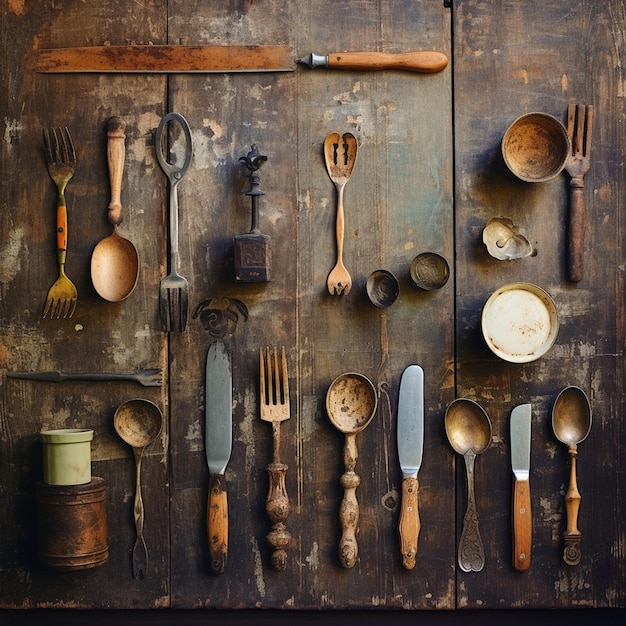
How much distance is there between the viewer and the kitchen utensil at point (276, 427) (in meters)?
2.32

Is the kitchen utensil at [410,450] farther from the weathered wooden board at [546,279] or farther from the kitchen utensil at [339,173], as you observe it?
the kitchen utensil at [339,173]

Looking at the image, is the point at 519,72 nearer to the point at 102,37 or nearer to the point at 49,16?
the point at 102,37

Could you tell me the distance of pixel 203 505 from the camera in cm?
238

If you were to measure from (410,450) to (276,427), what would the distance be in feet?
1.33

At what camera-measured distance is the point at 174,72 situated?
2.39m

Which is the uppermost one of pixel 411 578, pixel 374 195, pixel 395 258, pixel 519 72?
pixel 519 72

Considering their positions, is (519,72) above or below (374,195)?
above

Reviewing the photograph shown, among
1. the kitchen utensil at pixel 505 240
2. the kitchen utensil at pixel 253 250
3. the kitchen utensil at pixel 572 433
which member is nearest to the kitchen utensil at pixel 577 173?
the kitchen utensil at pixel 505 240

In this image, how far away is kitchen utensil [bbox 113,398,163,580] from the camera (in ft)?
7.72

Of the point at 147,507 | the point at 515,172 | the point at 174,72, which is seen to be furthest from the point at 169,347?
the point at 515,172

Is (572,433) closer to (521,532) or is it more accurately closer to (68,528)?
(521,532)

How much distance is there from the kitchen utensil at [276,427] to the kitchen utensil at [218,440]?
0.11 m

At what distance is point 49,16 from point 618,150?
1.78 meters

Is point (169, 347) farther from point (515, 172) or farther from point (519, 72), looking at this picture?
point (519, 72)
